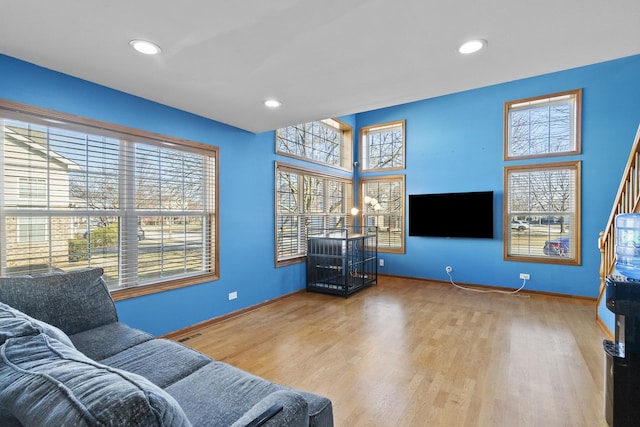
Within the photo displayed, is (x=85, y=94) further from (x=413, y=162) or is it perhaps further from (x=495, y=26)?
(x=413, y=162)

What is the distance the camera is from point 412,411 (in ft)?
6.68

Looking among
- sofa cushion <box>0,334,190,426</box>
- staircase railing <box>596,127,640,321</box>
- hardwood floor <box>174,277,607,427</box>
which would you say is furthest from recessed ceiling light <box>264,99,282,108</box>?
staircase railing <box>596,127,640,321</box>

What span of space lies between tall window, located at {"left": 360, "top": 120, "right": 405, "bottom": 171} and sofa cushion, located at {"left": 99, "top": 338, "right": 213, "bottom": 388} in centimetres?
527

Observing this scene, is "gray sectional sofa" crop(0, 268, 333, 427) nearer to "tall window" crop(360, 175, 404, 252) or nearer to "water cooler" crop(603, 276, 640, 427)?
"water cooler" crop(603, 276, 640, 427)

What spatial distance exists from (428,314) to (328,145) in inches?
142

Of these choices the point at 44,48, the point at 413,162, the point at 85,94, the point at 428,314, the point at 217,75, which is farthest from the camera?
the point at 413,162

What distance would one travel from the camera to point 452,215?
17.9 feet

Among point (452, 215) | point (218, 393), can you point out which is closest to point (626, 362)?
point (218, 393)

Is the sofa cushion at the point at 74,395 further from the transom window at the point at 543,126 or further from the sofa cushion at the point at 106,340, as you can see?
the transom window at the point at 543,126

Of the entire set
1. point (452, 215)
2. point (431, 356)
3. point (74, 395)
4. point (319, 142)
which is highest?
point (319, 142)

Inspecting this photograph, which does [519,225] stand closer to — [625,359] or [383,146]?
[383,146]

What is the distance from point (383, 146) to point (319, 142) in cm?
153

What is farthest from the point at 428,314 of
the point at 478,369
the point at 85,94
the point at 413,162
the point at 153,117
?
the point at 85,94

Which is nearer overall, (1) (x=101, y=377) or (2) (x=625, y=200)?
(1) (x=101, y=377)
